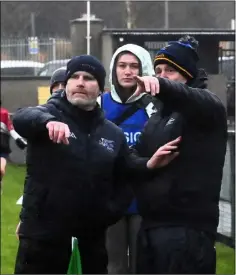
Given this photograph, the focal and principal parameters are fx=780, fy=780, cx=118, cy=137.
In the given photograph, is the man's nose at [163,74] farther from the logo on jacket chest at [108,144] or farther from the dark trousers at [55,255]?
the dark trousers at [55,255]

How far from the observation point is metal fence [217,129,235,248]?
24.8 ft

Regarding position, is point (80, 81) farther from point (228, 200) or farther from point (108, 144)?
point (228, 200)

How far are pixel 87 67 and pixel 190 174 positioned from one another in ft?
2.78

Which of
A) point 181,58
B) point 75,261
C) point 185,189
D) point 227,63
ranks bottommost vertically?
point 75,261

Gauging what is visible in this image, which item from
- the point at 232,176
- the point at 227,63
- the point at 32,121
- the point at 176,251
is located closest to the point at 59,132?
the point at 32,121

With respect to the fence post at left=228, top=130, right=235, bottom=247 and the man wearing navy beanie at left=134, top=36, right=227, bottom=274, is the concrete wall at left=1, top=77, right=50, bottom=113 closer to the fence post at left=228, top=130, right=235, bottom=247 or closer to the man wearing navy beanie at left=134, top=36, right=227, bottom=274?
the fence post at left=228, top=130, right=235, bottom=247

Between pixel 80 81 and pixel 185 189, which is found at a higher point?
pixel 80 81

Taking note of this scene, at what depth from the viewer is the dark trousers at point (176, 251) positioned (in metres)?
3.91

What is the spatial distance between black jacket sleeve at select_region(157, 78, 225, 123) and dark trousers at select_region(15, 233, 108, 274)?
0.96 meters

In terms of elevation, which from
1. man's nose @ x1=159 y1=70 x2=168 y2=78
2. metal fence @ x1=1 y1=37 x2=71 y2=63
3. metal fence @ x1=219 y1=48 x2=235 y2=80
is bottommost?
man's nose @ x1=159 y1=70 x2=168 y2=78

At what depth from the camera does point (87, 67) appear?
168 inches

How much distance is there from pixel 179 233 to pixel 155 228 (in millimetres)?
131

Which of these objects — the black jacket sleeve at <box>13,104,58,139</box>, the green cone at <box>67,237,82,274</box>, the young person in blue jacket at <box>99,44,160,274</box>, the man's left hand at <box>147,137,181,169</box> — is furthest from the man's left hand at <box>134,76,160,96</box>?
the young person in blue jacket at <box>99,44,160,274</box>

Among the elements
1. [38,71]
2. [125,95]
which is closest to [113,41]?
[38,71]
